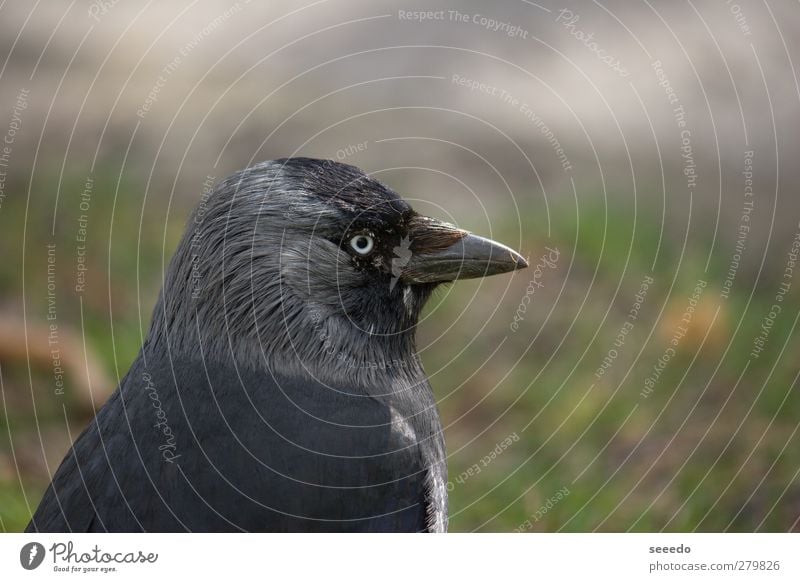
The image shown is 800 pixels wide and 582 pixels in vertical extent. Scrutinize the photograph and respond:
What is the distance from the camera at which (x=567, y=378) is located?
565 cm

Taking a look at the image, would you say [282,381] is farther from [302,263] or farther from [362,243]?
[362,243]

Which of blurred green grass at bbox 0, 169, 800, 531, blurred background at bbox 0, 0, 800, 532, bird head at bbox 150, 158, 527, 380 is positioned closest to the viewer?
bird head at bbox 150, 158, 527, 380

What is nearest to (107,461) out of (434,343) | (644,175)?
(434,343)

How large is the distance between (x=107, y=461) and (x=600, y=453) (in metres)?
2.68

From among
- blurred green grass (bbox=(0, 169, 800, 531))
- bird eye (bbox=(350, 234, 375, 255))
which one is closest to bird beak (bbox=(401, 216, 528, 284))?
bird eye (bbox=(350, 234, 375, 255))

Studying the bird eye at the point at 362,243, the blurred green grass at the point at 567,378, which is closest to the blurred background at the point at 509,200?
the blurred green grass at the point at 567,378

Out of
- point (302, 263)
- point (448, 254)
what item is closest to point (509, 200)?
point (448, 254)

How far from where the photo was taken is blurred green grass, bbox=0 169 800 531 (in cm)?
A: 488

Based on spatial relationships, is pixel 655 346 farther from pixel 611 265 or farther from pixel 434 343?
pixel 434 343

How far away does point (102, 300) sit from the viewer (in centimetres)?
593
